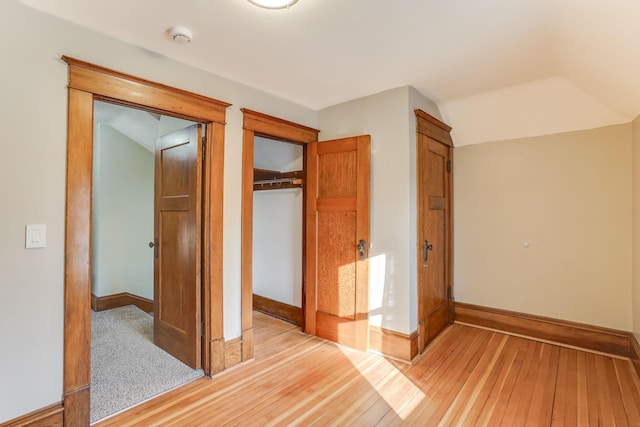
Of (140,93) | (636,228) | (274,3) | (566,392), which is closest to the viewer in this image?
(274,3)

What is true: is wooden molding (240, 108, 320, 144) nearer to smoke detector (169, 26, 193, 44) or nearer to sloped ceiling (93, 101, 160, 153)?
smoke detector (169, 26, 193, 44)

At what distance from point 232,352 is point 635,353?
3263 mm

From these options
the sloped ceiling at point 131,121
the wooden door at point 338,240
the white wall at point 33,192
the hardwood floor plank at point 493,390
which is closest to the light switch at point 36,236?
the white wall at point 33,192

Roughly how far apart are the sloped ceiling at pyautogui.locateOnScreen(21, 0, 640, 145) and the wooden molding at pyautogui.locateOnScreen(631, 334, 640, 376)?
1.85 meters

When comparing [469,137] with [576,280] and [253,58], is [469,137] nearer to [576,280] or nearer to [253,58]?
[576,280]

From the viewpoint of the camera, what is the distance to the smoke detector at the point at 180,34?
1.87m

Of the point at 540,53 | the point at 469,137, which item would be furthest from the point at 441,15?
the point at 469,137

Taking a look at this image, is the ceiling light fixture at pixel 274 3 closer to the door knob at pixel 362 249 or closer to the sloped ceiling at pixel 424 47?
the sloped ceiling at pixel 424 47

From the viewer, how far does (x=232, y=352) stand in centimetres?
254

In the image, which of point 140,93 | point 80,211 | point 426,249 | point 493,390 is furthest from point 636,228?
point 80,211

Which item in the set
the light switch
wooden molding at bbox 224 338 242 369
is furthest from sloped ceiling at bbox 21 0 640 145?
wooden molding at bbox 224 338 242 369

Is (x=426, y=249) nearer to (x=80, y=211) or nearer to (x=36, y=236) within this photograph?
(x=80, y=211)

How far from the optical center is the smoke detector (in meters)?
Answer: 1.87

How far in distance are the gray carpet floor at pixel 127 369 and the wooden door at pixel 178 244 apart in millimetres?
124
